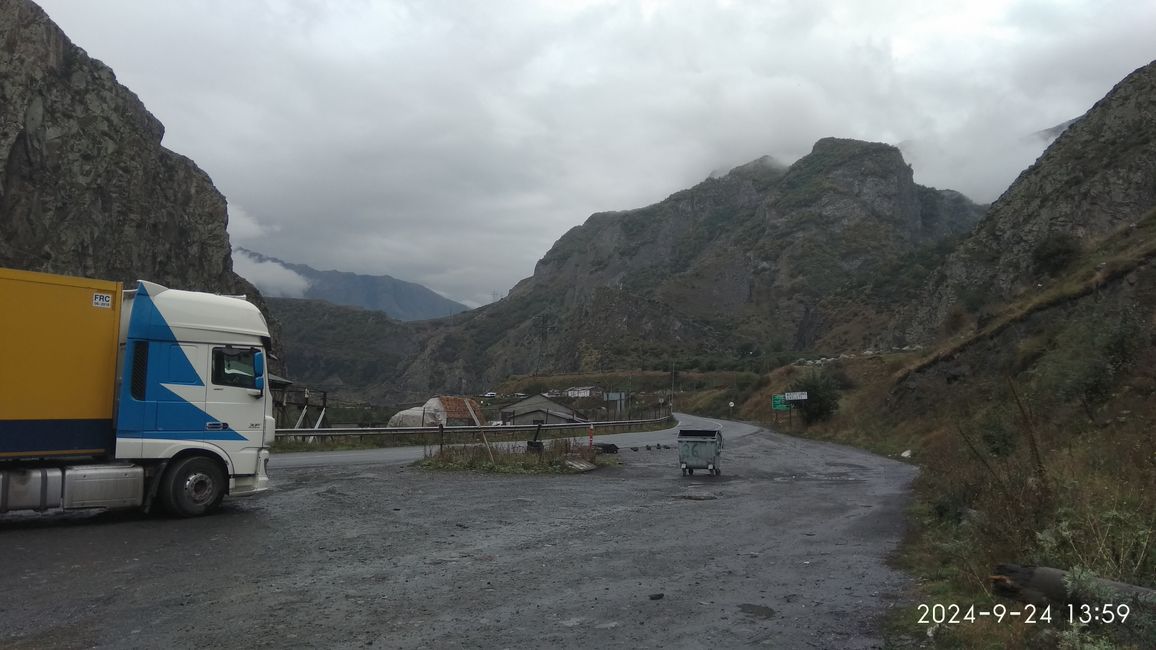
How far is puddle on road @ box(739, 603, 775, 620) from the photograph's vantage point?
6.41m

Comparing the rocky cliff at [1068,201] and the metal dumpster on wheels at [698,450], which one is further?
the rocky cliff at [1068,201]

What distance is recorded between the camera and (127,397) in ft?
34.6

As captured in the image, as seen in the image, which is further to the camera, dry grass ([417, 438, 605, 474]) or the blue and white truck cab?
dry grass ([417, 438, 605, 474])

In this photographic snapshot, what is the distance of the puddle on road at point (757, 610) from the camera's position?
641 centimetres

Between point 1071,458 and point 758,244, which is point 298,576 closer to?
point 1071,458

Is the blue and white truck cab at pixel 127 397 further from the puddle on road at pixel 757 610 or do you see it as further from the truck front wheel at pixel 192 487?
the puddle on road at pixel 757 610

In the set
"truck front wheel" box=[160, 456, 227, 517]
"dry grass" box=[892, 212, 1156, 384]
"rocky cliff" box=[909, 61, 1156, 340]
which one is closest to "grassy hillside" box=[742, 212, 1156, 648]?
"dry grass" box=[892, 212, 1156, 384]

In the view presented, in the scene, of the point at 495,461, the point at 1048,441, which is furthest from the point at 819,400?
the point at 1048,441

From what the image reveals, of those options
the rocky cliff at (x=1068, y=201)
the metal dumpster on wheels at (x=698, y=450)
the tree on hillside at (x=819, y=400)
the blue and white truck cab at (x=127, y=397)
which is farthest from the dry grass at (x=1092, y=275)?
the blue and white truck cab at (x=127, y=397)

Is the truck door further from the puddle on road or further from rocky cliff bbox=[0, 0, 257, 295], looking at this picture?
rocky cliff bbox=[0, 0, 257, 295]
